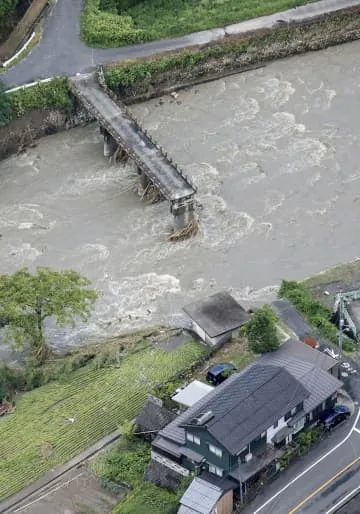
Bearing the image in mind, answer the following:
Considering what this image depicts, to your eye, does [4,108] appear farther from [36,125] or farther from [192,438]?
[192,438]

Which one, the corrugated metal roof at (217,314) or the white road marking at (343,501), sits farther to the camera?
the corrugated metal roof at (217,314)

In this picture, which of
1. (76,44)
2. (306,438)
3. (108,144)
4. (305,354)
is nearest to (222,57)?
(76,44)

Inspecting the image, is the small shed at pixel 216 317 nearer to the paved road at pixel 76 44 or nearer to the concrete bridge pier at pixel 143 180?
the concrete bridge pier at pixel 143 180

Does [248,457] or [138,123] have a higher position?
[138,123]

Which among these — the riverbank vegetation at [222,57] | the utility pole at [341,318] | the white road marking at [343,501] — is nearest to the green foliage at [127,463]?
the white road marking at [343,501]

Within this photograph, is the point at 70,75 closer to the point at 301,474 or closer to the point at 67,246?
the point at 67,246

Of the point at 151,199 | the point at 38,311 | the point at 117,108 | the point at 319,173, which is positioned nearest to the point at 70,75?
the point at 117,108
